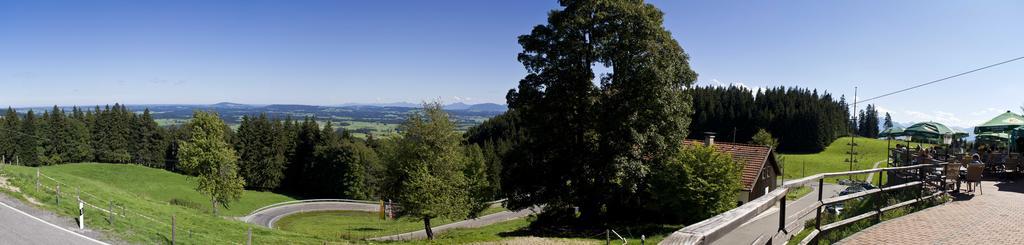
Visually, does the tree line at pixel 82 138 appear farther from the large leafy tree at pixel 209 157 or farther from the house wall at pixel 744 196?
the house wall at pixel 744 196

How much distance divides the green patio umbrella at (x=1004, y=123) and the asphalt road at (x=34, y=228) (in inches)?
1354

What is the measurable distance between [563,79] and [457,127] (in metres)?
9.09

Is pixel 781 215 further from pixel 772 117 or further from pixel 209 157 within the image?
pixel 772 117

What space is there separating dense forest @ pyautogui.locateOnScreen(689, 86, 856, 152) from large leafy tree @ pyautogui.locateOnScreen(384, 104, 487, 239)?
84381 mm

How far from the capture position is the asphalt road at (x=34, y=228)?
48.2 ft

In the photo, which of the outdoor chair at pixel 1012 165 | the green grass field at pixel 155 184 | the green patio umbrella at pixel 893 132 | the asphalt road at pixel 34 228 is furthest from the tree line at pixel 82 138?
the outdoor chair at pixel 1012 165

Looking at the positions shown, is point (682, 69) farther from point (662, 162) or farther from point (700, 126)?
point (700, 126)

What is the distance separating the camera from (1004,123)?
2225 cm

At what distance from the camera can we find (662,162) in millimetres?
25453

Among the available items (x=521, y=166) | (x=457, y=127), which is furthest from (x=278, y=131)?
(x=521, y=166)

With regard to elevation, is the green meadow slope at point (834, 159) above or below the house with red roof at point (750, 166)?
below

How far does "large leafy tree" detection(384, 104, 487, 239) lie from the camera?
2808cm

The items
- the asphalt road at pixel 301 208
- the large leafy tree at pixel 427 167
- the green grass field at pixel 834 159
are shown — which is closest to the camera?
the large leafy tree at pixel 427 167

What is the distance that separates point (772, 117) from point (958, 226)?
10933 centimetres
